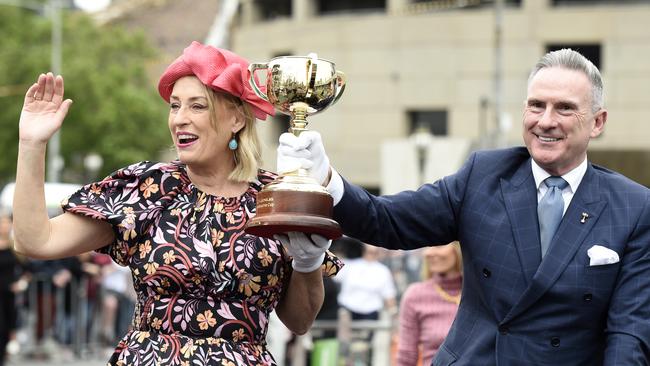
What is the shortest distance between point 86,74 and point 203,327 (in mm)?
45015

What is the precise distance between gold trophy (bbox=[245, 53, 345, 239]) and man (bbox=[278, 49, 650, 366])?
11cm

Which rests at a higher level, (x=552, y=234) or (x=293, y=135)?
(x=293, y=135)

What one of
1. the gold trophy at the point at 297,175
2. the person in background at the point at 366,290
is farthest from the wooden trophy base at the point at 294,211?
the person in background at the point at 366,290

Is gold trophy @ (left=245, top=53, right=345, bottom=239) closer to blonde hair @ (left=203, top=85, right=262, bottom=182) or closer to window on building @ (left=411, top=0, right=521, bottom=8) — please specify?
blonde hair @ (left=203, top=85, right=262, bottom=182)

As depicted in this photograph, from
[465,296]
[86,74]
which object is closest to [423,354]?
[465,296]

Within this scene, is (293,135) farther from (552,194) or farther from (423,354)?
(423,354)

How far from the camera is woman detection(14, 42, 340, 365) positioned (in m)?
4.73

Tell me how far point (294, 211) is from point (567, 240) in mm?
994

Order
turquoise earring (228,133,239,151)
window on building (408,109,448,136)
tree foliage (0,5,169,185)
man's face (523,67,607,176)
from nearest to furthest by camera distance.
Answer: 1. man's face (523,67,607,176)
2. turquoise earring (228,133,239,151)
3. tree foliage (0,5,169,185)
4. window on building (408,109,448,136)

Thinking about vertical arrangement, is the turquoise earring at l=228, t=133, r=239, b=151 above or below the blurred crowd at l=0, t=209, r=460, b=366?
above

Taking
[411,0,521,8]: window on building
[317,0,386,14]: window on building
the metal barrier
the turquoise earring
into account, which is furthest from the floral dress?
[317,0,386,14]: window on building

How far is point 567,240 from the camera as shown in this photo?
14.9 ft

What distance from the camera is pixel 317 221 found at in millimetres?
4379

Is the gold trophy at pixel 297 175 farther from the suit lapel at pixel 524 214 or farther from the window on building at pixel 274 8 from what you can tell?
the window on building at pixel 274 8
